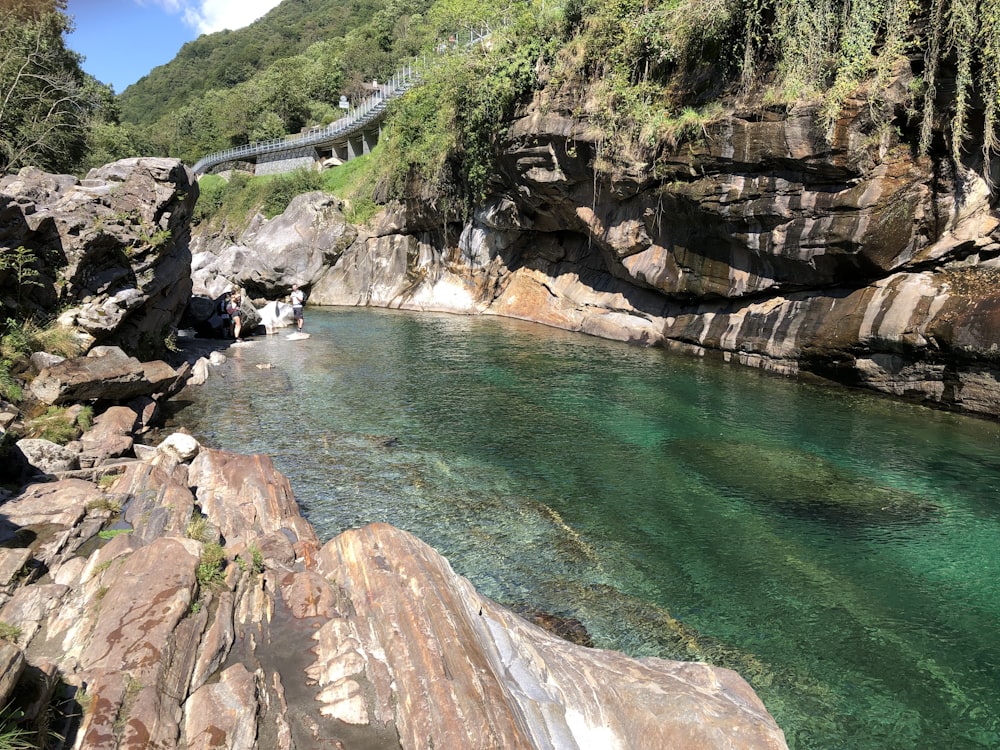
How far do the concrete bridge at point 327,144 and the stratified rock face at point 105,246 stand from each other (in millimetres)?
25062

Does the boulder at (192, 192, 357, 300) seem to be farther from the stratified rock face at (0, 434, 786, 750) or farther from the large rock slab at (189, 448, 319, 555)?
the stratified rock face at (0, 434, 786, 750)

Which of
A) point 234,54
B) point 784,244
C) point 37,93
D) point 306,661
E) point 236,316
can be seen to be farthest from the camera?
point 234,54

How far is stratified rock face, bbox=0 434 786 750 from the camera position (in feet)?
11.9

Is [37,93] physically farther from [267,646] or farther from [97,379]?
[267,646]

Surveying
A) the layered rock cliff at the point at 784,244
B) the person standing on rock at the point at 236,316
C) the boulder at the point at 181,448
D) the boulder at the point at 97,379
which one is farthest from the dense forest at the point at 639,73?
the boulder at the point at 181,448

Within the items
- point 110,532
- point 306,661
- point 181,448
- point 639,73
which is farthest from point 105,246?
point 639,73

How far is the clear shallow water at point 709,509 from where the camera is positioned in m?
5.61

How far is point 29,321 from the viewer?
1134cm

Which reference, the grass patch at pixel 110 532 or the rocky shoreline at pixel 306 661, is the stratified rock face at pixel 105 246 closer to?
the grass patch at pixel 110 532

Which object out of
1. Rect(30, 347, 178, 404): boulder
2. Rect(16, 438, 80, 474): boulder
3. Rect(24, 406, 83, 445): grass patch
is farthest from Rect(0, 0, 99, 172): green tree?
Rect(16, 438, 80, 474): boulder

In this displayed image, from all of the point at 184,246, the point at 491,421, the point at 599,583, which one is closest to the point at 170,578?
the point at 599,583

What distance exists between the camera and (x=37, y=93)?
89.8 ft

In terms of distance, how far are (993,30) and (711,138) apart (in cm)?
621

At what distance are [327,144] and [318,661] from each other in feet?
191
